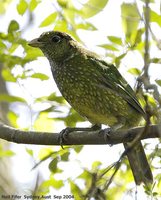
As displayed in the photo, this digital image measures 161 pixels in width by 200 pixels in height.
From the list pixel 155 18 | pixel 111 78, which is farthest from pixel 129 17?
pixel 111 78

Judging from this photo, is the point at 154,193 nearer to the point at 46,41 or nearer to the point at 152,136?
the point at 152,136

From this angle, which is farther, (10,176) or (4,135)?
(10,176)

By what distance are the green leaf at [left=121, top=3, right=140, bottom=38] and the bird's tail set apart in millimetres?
898

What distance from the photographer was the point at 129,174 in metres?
4.57

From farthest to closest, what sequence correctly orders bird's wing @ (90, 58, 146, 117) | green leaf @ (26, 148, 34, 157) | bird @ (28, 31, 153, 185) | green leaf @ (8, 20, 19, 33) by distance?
bird's wing @ (90, 58, 146, 117), bird @ (28, 31, 153, 185), green leaf @ (26, 148, 34, 157), green leaf @ (8, 20, 19, 33)

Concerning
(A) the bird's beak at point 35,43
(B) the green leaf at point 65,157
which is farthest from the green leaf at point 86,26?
(B) the green leaf at point 65,157

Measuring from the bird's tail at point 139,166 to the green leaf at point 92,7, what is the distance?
3.57 ft

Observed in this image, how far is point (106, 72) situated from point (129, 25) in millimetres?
978

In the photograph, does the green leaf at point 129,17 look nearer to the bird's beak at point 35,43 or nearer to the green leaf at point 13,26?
the green leaf at point 13,26

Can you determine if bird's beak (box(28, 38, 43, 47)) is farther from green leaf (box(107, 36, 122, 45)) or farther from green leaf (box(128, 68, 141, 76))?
green leaf (box(128, 68, 141, 76))

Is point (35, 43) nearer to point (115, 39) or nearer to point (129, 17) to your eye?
point (115, 39)

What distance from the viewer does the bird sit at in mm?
4668

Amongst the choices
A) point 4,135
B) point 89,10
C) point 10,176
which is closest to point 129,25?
point 89,10

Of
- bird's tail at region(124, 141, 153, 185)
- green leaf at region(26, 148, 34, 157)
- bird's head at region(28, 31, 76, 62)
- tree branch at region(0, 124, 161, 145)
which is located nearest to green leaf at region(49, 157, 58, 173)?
tree branch at region(0, 124, 161, 145)
